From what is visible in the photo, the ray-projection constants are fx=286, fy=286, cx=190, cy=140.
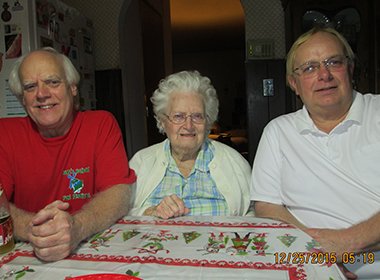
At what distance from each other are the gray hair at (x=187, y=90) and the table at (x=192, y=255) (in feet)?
2.47

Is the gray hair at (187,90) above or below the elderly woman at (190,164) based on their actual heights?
above

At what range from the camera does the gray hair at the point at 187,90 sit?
60.5 inches

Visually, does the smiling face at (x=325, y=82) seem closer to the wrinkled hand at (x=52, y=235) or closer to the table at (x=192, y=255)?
the table at (x=192, y=255)

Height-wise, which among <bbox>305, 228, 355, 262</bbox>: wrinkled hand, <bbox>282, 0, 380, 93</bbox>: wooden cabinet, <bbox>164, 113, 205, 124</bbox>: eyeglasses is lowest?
<bbox>305, 228, 355, 262</bbox>: wrinkled hand

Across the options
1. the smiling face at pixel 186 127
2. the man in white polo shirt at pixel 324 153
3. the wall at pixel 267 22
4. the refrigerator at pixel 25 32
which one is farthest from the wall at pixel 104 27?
the man in white polo shirt at pixel 324 153

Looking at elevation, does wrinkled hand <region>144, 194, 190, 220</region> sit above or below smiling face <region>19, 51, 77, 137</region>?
below

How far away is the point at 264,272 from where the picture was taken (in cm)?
68

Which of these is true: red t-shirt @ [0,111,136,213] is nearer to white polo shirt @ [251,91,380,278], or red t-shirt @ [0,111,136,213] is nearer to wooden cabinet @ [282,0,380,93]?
white polo shirt @ [251,91,380,278]

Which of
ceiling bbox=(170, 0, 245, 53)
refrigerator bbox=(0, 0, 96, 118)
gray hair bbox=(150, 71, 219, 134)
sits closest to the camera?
gray hair bbox=(150, 71, 219, 134)

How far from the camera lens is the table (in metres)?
0.68

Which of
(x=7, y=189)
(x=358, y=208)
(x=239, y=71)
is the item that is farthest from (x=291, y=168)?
(x=239, y=71)

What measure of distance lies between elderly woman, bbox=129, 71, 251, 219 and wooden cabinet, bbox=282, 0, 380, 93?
1545mm

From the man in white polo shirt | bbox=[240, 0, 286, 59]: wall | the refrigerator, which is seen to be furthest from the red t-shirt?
bbox=[240, 0, 286, 59]: wall

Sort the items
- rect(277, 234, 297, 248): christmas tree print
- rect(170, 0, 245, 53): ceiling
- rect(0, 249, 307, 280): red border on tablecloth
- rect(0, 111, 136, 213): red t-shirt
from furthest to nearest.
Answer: rect(170, 0, 245, 53): ceiling < rect(0, 111, 136, 213): red t-shirt < rect(277, 234, 297, 248): christmas tree print < rect(0, 249, 307, 280): red border on tablecloth
